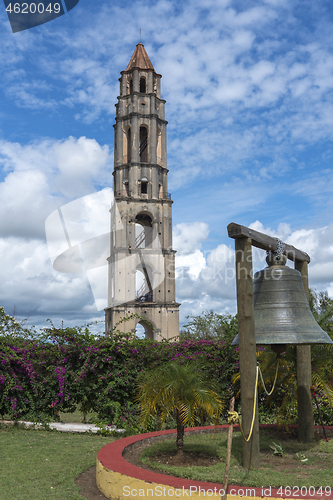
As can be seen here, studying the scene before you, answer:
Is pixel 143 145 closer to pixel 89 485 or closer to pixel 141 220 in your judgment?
pixel 141 220

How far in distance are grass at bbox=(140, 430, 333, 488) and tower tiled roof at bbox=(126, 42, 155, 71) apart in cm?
4102

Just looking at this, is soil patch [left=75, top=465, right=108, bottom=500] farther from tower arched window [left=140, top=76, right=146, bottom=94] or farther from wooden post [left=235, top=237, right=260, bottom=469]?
tower arched window [left=140, top=76, right=146, bottom=94]

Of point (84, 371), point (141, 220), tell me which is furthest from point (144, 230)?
point (84, 371)

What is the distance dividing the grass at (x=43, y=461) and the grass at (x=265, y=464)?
121cm

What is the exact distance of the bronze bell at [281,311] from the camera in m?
5.31

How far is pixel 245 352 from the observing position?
17.8 feet

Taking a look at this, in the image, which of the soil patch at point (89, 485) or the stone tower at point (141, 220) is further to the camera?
the stone tower at point (141, 220)

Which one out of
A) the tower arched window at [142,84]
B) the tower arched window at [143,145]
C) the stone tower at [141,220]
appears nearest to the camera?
the stone tower at [141,220]

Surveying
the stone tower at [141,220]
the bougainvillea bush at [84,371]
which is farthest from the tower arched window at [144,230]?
the bougainvillea bush at [84,371]

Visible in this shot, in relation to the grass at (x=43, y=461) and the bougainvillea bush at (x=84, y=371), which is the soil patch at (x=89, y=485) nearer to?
the grass at (x=43, y=461)

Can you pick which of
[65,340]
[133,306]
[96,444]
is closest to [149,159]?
[133,306]

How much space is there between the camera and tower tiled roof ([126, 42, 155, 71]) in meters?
42.3

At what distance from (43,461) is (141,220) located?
3290 cm

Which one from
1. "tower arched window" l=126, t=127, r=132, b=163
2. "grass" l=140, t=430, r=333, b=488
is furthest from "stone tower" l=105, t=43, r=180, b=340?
"grass" l=140, t=430, r=333, b=488
